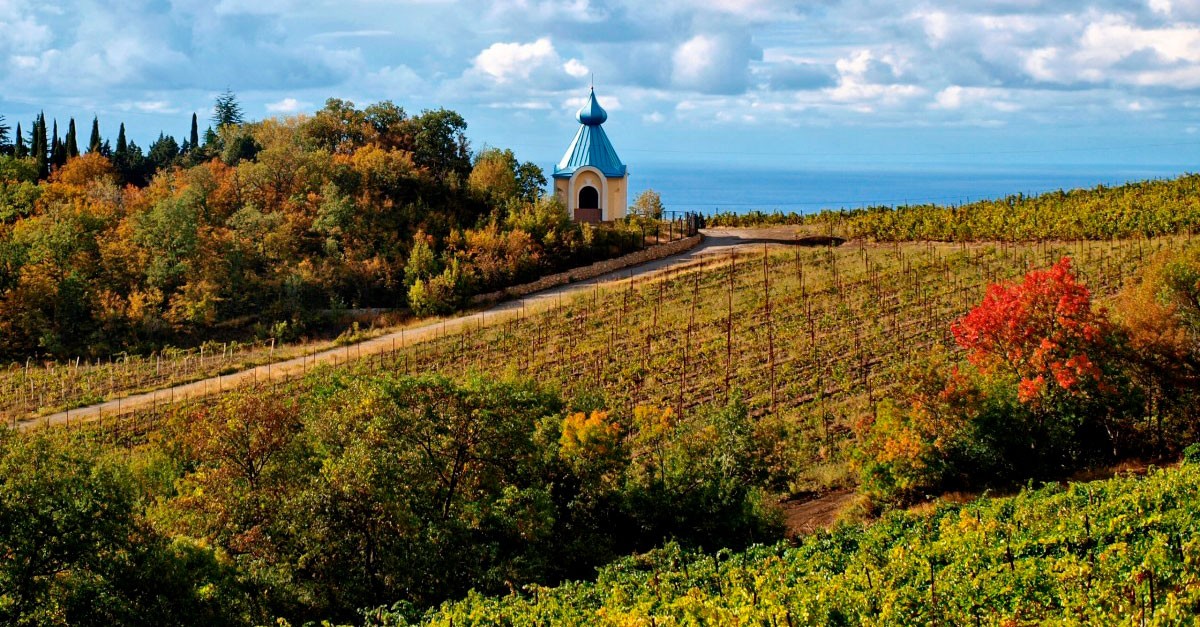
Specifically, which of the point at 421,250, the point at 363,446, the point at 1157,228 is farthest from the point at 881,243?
the point at 363,446

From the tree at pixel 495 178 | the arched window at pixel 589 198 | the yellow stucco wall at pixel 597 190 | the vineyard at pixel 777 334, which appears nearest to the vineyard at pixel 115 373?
the vineyard at pixel 777 334

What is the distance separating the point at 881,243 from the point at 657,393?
22.4 metres

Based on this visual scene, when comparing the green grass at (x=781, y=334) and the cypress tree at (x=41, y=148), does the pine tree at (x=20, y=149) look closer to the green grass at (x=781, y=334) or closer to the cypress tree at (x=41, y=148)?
the cypress tree at (x=41, y=148)

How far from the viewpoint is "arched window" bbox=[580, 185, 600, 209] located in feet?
203

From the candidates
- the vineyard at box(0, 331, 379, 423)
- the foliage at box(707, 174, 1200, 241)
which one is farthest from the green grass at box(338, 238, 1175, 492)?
the vineyard at box(0, 331, 379, 423)

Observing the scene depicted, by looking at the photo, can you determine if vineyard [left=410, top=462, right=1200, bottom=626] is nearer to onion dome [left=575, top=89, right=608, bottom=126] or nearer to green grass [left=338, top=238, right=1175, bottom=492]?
green grass [left=338, top=238, right=1175, bottom=492]

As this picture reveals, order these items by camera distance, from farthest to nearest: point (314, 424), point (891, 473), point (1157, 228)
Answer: point (1157, 228), point (891, 473), point (314, 424)

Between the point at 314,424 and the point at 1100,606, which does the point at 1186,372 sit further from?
the point at 314,424

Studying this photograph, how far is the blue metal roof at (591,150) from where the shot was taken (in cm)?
6159

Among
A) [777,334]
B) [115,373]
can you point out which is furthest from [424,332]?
[777,334]

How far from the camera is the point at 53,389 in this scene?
42.4 meters

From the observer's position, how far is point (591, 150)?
61.8m

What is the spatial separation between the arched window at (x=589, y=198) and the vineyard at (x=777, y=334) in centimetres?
962

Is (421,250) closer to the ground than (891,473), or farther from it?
farther from it
